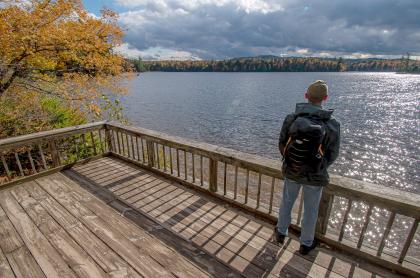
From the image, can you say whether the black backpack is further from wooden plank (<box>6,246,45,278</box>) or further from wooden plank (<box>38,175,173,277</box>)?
wooden plank (<box>6,246,45,278</box>)

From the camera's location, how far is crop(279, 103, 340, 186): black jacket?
87.3 inches

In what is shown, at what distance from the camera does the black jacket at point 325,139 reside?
87.3 inches

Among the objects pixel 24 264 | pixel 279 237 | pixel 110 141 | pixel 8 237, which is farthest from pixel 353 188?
pixel 110 141

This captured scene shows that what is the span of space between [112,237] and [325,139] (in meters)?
2.68

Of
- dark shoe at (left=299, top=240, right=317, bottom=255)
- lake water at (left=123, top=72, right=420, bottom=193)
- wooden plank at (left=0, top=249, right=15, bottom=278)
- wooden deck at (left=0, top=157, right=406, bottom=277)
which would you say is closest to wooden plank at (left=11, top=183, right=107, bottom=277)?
wooden deck at (left=0, top=157, right=406, bottom=277)

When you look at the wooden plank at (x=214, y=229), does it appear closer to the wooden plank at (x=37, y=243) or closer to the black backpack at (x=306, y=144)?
the black backpack at (x=306, y=144)

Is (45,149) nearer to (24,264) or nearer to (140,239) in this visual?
(24,264)

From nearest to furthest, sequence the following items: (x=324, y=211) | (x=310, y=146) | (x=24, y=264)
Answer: (x=310, y=146), (x=24, y=264), (x=324, y=211)

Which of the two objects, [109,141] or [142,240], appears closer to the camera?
[142,240]

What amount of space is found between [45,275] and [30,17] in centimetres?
588

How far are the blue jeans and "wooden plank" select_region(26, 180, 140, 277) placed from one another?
1679 mm

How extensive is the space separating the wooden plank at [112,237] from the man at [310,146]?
161 centimetres

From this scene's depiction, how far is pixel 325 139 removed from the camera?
7.30 ft

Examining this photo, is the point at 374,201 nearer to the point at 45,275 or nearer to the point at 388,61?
the point at 45,275
